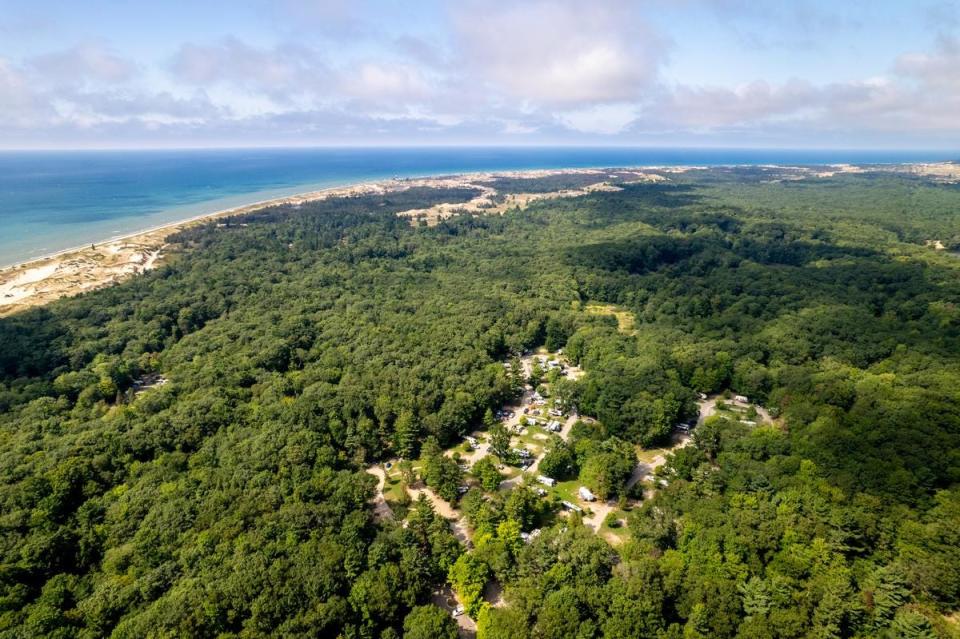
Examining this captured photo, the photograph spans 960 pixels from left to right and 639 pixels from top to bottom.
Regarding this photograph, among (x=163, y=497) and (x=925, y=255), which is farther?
(x=925, y=255)

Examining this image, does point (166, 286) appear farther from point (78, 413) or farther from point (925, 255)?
point (925, 255)

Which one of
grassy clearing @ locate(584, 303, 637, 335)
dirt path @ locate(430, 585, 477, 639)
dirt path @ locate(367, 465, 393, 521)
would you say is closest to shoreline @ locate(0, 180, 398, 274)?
dirt path @ locate(367, 465, 393, 521)

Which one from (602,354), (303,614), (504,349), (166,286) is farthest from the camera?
(166,286)

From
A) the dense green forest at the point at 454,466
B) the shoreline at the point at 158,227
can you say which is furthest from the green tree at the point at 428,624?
the shoreline at the point at 158,227

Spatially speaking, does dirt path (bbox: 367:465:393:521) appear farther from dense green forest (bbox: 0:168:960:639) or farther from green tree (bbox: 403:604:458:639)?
green tree (bbox: 403:604:458:639)

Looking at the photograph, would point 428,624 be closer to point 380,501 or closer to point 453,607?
point 453,607

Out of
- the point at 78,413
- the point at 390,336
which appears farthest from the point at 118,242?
the point at 390,336

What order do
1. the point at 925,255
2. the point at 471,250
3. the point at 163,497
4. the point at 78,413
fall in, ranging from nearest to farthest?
the point at 163,497
the point at 78,413
the point at 925,255
the point at 471,250

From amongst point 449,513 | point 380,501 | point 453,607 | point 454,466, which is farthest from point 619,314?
point 453,607
